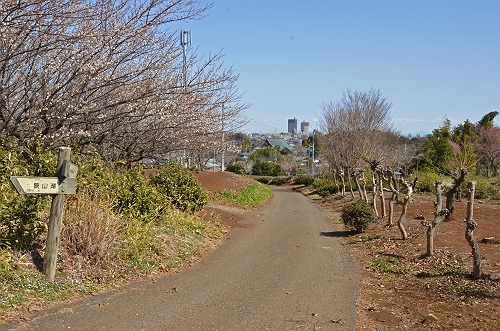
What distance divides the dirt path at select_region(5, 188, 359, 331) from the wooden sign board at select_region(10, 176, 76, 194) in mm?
1542

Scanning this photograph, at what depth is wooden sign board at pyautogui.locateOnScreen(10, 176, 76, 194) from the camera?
7060 mm

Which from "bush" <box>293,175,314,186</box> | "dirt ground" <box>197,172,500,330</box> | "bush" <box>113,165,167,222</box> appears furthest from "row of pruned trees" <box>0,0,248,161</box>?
"bush" <box>293,175,314,186</box>

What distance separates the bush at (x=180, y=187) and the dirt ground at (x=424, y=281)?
4481 millimetres

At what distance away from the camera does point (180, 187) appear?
1562 centimetres

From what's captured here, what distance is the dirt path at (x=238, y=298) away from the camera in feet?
21.6

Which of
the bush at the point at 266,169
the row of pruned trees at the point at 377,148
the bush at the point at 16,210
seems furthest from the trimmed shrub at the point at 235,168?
the bush at the point at 16,210

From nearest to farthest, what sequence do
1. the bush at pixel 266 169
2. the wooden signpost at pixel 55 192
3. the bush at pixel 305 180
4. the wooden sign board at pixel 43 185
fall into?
the wooden sign board at pixel 43 185, the wooden signpost at pixel 55 192, the bush at pixel 305 180, the bush at pixel 266 169

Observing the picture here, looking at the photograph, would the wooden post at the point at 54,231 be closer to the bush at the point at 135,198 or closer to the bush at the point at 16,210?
the bush at the point at 16,210

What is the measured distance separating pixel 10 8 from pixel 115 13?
8.20 ft

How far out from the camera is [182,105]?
12.4 m

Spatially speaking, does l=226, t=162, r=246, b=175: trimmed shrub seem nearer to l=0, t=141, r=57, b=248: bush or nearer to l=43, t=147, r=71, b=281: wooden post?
l=0, t=141, r=57, b=248: bush

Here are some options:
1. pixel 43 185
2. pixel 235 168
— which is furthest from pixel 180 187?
pixel 235 168

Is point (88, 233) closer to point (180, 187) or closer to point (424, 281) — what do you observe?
point (424, 281)

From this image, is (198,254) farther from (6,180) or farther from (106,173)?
(6,180)
